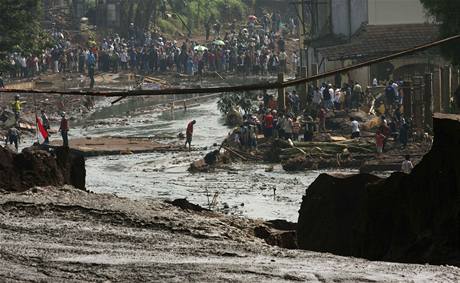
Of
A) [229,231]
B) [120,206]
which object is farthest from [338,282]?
[120,206]

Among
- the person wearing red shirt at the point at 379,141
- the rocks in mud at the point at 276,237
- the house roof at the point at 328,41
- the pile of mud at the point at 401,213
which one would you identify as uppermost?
the house roof at the point at 328,41

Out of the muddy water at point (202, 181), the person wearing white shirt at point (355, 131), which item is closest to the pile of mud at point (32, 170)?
the muddy water at point (202, 181)

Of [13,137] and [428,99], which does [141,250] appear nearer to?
[428,99]

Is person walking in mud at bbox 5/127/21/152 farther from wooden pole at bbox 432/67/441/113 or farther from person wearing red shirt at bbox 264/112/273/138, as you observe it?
wooden pole at bbox 432/67/441/113

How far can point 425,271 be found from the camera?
507 inches

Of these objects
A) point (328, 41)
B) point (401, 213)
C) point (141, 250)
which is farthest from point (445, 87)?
point (141, 250)

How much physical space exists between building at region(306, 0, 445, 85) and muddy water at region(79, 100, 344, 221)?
6.39 m

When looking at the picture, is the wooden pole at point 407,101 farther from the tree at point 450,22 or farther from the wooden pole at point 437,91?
the tree at point 450,22

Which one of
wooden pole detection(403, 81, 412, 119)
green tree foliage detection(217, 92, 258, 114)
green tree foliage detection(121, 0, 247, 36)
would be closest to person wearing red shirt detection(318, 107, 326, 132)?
wooden pole detection(403, 81, 412, 119)

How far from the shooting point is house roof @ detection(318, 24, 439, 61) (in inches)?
2116

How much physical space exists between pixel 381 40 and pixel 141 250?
42627 millimetres

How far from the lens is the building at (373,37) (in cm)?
5506

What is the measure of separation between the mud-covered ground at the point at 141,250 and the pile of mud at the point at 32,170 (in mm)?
1858

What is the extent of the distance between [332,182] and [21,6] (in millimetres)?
37926
